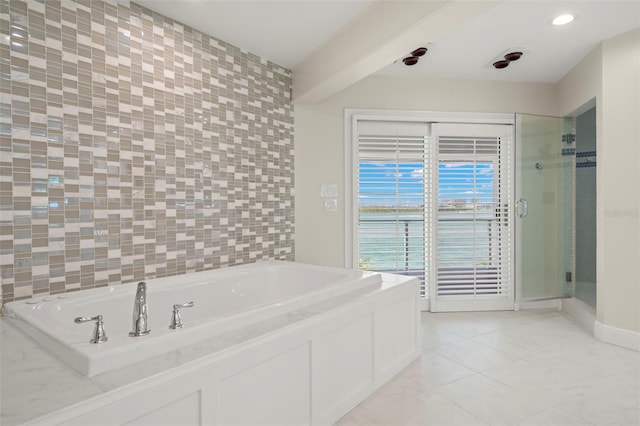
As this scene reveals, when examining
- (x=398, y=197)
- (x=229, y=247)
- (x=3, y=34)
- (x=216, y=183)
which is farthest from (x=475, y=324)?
(x=3, y=34)

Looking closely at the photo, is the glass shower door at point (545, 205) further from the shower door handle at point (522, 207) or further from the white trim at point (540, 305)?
the white trim at point (540, 305)

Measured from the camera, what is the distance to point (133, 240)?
2.24 meters

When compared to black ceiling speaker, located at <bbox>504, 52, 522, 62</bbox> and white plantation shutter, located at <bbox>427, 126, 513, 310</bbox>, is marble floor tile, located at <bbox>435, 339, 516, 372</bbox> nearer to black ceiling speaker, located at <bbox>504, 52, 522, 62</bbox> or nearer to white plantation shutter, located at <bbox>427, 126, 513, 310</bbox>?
white plantation shutter, located at <bbox>427, 126, 513, 310</bbox>

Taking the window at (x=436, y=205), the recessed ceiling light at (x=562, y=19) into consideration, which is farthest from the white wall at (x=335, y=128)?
the recessed ceiling light at (x=562, y=19)

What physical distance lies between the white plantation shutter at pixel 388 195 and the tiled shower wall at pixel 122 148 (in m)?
0.96

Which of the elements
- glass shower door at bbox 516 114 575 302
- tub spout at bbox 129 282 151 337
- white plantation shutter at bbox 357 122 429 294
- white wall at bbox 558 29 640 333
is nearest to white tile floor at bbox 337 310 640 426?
white wall at bbox 558 29 640 333

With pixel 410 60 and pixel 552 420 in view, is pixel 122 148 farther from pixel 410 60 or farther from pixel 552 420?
pixel 552 420

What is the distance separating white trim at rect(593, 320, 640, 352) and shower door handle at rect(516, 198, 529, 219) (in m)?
1.07

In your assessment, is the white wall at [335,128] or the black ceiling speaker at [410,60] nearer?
the black ceiling speaker at [410,60]

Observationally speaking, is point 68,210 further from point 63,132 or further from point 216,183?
point 216,183

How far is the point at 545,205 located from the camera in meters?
3.55

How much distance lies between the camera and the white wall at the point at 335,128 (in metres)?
3.39

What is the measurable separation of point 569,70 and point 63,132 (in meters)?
4.14

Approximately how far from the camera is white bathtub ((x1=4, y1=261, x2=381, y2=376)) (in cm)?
115
